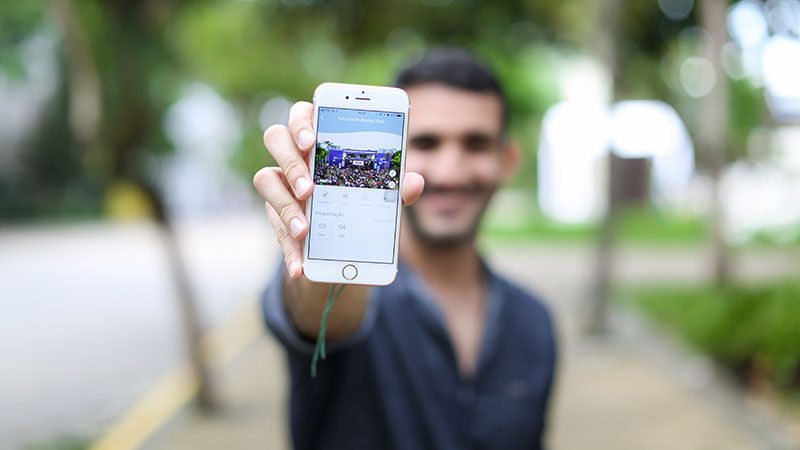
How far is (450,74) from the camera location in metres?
2.06

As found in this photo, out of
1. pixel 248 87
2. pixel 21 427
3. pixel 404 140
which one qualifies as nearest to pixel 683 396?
pixel 21 427

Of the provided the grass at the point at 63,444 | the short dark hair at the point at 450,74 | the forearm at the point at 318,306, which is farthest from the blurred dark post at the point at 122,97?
the forearm at the point at 318,306

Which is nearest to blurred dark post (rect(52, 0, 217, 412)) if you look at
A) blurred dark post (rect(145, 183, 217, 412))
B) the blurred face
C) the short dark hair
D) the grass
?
blurred dark post (rect(145, 183, 217, 412))

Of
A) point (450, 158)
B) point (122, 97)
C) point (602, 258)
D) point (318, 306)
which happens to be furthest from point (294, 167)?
point (602, 258)

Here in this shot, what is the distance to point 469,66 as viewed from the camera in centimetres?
210

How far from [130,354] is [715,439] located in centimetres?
635

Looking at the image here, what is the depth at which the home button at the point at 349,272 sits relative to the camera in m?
1.35

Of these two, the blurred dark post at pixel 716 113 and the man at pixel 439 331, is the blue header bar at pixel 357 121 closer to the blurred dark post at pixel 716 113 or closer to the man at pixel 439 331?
the man at pixel 439 331

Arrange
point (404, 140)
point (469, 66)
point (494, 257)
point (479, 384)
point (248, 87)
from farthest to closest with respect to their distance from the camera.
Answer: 1. point (248, 87)
2. point (494, 257)
3. point (469, 66)
4. point (479, 384)
5. point (404, 140)

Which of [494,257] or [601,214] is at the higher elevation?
[601,214]

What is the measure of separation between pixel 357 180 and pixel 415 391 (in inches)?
28.4

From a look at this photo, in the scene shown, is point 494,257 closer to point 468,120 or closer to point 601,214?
point 601,214

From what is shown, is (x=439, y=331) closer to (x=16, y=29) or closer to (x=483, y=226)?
(x=16, y=29)

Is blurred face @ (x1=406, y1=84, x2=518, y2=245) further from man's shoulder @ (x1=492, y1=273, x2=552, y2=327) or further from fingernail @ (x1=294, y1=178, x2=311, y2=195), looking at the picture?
fingernail @ (x1=294, y1=178, x2=311, y2=195)
